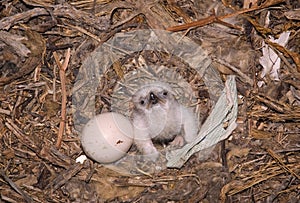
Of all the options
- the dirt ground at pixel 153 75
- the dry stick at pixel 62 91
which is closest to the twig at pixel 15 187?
the dirt ground at pixel 153 75

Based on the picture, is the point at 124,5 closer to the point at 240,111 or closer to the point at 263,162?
the point at 240,111

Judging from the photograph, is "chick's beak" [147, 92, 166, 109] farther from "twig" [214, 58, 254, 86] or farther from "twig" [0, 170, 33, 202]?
"twig" [0, 170, 33, 202]

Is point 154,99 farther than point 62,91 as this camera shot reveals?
Yes

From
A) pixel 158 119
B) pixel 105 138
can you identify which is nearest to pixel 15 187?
pixel 105 138

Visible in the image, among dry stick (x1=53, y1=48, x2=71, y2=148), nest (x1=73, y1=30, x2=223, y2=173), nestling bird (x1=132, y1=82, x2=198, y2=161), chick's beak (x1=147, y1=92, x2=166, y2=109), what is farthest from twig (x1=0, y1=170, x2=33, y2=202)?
chick's beak (x1=147, y1=92, x2=166, y2=109)

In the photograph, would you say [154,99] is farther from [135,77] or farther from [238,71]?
[238,71]

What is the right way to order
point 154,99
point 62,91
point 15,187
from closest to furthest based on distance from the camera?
point 15,187, point 62,91, point 154,99
